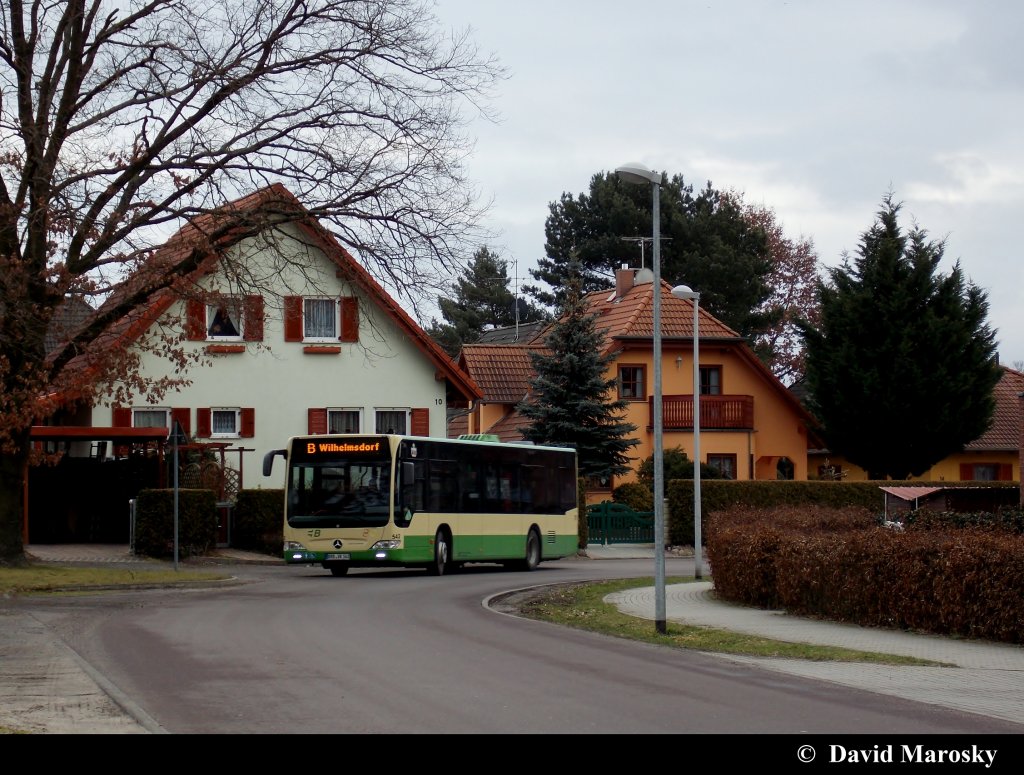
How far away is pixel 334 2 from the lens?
1070 inches

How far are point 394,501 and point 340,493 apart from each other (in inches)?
45.2

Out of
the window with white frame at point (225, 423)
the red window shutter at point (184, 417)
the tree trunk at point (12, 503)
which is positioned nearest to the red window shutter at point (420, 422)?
the window with white frame at point (225, 423)

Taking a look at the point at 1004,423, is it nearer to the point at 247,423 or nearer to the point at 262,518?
the point at 247,423

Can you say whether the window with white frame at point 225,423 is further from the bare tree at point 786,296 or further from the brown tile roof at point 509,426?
the bare tree at point 786,296

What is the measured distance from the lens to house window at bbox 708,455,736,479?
55.4 meters

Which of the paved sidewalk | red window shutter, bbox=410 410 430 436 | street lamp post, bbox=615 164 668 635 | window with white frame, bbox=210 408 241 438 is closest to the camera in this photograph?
the paved sidewalk

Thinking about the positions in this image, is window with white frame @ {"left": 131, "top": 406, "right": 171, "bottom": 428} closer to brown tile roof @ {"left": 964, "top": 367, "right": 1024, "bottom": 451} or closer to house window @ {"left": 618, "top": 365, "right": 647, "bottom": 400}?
house window @ {"left": 618, "top": 365, "right": 647, "bottom": 400}

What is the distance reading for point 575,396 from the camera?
47188 mm

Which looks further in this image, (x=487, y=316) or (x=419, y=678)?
(x=487, y=316)

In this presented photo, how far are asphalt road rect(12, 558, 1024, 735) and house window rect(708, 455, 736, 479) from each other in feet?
110

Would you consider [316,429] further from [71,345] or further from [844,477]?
[844,477]

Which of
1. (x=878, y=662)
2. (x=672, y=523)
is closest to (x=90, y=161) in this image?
(x=878, y=662)

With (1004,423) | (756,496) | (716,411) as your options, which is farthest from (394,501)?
(1004,423)

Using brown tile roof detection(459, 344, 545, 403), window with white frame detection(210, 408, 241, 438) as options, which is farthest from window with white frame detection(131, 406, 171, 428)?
brown tile roof detection(459, 344, 545, 403)
